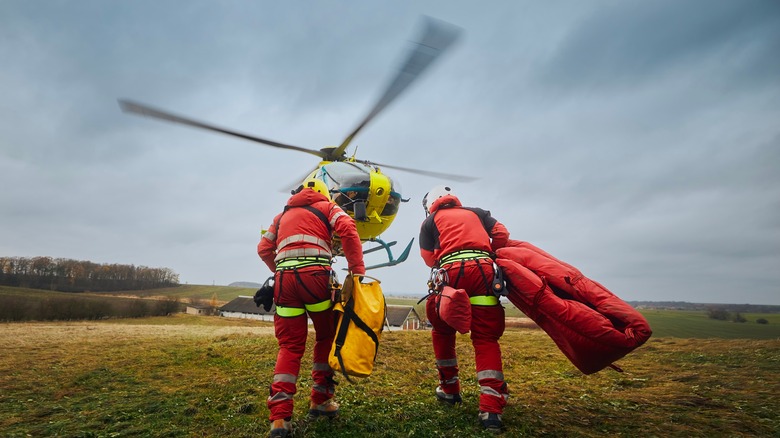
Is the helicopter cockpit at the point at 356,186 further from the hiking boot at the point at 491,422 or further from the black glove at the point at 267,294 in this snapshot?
the hiking boot at the point at 491,422

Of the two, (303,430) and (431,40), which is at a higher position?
(431,40)

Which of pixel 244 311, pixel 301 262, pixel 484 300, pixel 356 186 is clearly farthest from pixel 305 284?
pixel 244 311

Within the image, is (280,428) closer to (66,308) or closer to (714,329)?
(714,329)

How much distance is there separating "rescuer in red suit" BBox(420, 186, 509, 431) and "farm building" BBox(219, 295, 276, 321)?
59389mm

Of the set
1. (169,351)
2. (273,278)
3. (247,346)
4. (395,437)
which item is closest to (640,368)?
(395,437)

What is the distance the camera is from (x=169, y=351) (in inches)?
328

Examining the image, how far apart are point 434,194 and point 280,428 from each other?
374cm

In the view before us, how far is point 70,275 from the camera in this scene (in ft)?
245

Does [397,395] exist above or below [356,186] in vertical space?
below

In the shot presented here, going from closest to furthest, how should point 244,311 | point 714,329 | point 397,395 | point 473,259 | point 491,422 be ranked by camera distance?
point 491,422
point 473,259
point 397,395
point 714,329
point 244,311

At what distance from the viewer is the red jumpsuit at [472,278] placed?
4.12 m

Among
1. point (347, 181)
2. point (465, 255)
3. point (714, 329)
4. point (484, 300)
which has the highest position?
point (347, 181)

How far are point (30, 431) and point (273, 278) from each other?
2.87m

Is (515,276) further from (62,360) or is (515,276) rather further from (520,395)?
(62,360)
